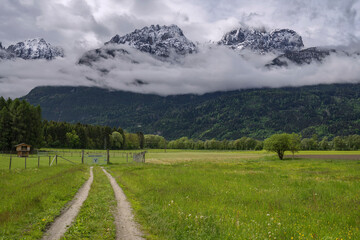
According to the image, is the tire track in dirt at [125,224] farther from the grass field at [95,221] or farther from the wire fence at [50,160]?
the wire fence at [50,160]

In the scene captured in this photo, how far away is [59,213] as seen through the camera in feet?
46.2

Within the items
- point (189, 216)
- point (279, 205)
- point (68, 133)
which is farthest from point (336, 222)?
point (68, 133)

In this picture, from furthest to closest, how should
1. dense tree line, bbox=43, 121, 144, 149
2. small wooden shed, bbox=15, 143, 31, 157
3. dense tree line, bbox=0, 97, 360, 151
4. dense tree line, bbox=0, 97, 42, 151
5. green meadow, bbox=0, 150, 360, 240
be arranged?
dense tree line, bbox=43, 121, 144, 149 < dense tree line, bbox=0, 97, 360, 151 < dense tree line, bbox=0, 97, 42, 151 < small wooden shed, bbox=15, 143, 31, 157 < green meadow, bbox=0, 150, 360, 240

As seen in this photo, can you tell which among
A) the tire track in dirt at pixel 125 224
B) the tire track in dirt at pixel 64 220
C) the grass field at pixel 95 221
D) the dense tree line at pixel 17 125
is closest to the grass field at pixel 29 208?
the tire track in dirt at pixel 64 220

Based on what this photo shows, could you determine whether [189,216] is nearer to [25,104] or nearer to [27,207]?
[27,207]

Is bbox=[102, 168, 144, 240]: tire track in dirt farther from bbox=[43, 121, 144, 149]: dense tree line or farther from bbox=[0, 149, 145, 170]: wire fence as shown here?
bbox=[43, 121, 144, 149]: dense tree line

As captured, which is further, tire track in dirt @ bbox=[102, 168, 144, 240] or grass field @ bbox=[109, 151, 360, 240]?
tire track in dirt @ bbox=[102, 168, 144, 240]

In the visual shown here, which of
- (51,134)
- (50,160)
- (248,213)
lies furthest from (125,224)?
(51,134)

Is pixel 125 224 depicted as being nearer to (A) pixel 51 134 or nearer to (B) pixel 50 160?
(B) pixel 50 160

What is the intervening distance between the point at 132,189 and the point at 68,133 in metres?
140

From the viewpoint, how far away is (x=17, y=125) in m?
90.8

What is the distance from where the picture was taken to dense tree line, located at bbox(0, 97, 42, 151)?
292 feet

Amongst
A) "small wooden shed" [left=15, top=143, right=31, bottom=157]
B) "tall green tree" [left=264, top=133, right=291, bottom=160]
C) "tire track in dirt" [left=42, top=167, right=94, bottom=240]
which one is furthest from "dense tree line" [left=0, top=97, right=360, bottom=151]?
"tire track in dirt" [left=42, top=167, right=94, bottom=240]

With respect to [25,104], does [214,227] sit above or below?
below
